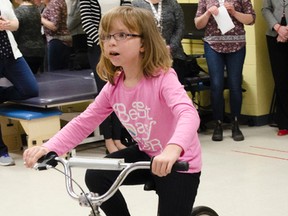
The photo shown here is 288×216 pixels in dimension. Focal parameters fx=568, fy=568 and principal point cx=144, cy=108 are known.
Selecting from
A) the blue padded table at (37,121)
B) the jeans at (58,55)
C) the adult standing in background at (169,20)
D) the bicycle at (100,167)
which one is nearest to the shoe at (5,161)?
the blue padded table at (37,121)

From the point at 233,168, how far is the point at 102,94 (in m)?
2.26

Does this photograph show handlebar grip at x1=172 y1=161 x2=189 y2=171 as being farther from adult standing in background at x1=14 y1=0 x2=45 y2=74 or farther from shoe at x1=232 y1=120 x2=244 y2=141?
adult standing in background at x1=14 y1=0 x2=45 y2=74

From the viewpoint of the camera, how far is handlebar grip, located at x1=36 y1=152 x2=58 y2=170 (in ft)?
6.42

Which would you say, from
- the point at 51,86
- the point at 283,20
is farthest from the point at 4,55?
the point at 283,20

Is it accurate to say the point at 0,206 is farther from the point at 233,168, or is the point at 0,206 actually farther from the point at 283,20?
the point at 283,20

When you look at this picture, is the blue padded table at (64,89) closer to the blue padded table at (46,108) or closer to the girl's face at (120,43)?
the blue padded table at (46,108)

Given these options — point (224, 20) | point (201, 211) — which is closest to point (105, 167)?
point (201, 211)

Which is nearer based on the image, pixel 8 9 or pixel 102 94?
pixel 102 94

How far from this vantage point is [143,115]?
2240 mm

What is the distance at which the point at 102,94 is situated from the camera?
234cm

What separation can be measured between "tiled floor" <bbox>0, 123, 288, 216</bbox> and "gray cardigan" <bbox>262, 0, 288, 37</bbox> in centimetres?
103

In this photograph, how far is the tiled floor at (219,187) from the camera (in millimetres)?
3588

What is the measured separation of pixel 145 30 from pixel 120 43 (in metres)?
0.13

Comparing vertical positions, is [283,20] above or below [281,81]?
above
